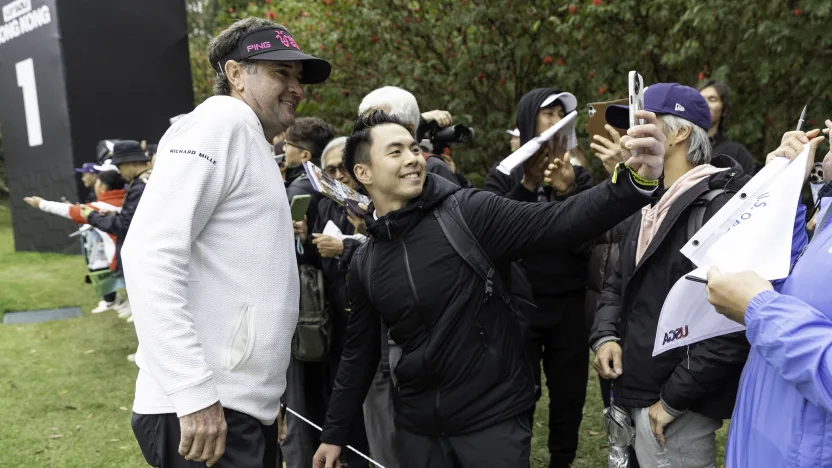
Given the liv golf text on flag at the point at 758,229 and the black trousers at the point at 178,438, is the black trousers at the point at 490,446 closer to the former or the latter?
the black trousers at the point at 178,438

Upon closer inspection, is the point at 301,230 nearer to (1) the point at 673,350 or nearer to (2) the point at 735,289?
(1) the point at 673,350

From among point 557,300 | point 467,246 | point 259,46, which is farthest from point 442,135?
point 259,46

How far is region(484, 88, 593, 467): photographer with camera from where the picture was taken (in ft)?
12.2

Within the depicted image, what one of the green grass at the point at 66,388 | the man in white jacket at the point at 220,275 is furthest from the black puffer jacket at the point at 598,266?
the green grass at the point at 66,388

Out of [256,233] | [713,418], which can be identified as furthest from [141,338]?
[713,418]

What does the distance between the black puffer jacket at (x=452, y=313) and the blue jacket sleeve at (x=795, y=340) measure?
772 millimetres

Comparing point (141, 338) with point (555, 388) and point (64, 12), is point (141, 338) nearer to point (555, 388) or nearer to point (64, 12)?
point (555, 388)

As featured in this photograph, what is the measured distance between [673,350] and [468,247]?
848 mm

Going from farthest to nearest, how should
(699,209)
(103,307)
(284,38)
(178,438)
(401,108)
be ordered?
(103,307) < (401,108) < (699,209) < (284,38) < (178,438)

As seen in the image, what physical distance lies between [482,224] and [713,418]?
1.10m

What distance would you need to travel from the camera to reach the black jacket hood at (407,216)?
93.6 inches

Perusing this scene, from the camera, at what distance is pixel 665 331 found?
2174 mm

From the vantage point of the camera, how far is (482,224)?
2.34 metres

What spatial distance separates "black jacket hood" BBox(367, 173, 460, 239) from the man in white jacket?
13.2 inches
